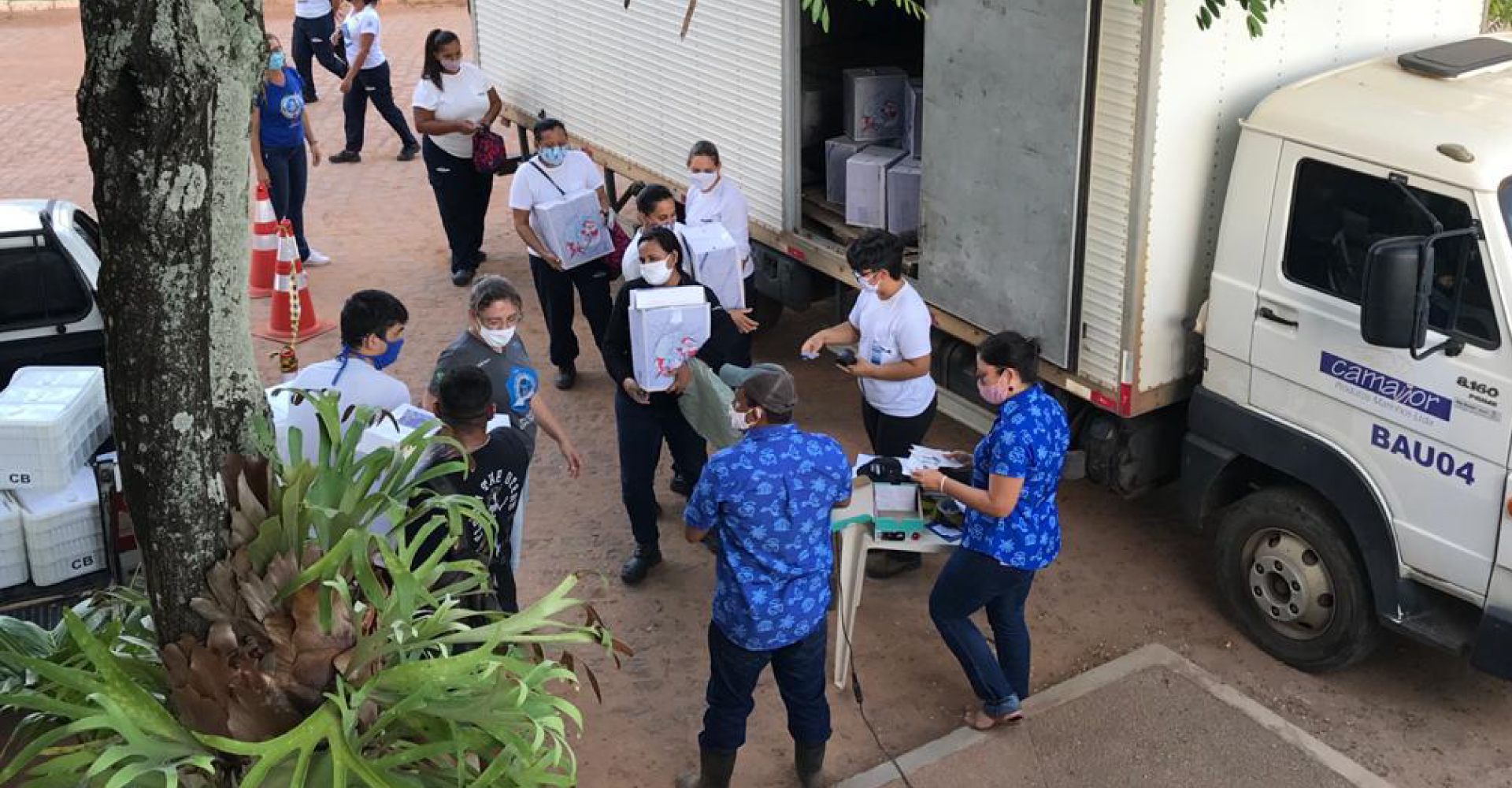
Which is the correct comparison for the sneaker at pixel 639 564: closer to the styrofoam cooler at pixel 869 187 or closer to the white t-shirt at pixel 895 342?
the white t-shirt at pixel 895 342

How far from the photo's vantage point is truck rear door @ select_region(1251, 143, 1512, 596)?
5.52m

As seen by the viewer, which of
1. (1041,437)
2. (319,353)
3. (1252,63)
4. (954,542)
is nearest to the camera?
(1041,437)

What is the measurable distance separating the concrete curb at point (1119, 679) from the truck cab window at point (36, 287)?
3.80m

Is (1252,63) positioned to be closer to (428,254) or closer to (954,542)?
(954,542)

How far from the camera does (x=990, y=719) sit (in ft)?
19.5

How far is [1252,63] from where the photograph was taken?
631cm

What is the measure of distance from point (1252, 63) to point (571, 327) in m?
4.37

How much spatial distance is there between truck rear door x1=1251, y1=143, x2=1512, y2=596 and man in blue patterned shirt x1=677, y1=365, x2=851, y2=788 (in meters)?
2.08

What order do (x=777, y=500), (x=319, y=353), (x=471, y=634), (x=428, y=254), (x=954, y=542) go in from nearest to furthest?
(x=471, y=634) → (x=777, y=500) → (x=954, y=542) → (x=319, y=353) → (x=428, y=254)

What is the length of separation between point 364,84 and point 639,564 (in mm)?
8018

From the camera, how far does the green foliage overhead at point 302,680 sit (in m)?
3.52

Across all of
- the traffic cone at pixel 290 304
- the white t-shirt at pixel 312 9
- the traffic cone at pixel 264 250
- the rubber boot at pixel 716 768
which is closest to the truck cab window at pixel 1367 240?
the rubber boot at pixel 716 768

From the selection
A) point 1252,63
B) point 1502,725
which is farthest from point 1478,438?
point 1252,63

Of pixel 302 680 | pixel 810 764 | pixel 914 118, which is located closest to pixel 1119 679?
pixel 810 764
